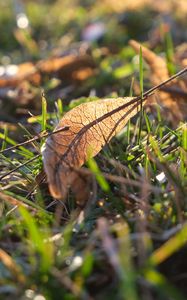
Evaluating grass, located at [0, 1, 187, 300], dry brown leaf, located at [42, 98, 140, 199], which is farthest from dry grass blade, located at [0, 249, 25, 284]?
dry brown leaf, located at [42, 98, 140, 199]

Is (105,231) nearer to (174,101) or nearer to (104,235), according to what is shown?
(104,235)

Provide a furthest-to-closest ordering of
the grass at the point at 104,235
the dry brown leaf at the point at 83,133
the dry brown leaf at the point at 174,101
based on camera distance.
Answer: the dry brown leaf at the point at 174,101, the dry brown leaf at the point at 83,133, the grass at the point at 104,235

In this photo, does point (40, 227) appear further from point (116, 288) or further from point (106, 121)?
point (106, 121)

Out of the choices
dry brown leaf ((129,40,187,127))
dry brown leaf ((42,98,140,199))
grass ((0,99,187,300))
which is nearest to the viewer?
grass ((0,99,187,300))

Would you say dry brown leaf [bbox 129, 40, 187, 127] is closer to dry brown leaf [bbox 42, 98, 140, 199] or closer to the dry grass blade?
dry brown leaf [bbox 42, 98, 140, 199]

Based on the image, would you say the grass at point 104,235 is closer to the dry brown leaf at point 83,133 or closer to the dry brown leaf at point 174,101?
the dry brown leaf at point 83,133

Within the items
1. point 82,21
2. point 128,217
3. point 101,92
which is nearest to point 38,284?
point 128,217


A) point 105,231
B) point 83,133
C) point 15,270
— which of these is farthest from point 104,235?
point 83,133

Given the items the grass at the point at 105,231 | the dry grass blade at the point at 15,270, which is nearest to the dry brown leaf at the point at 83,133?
the grass at the point at 105,231
